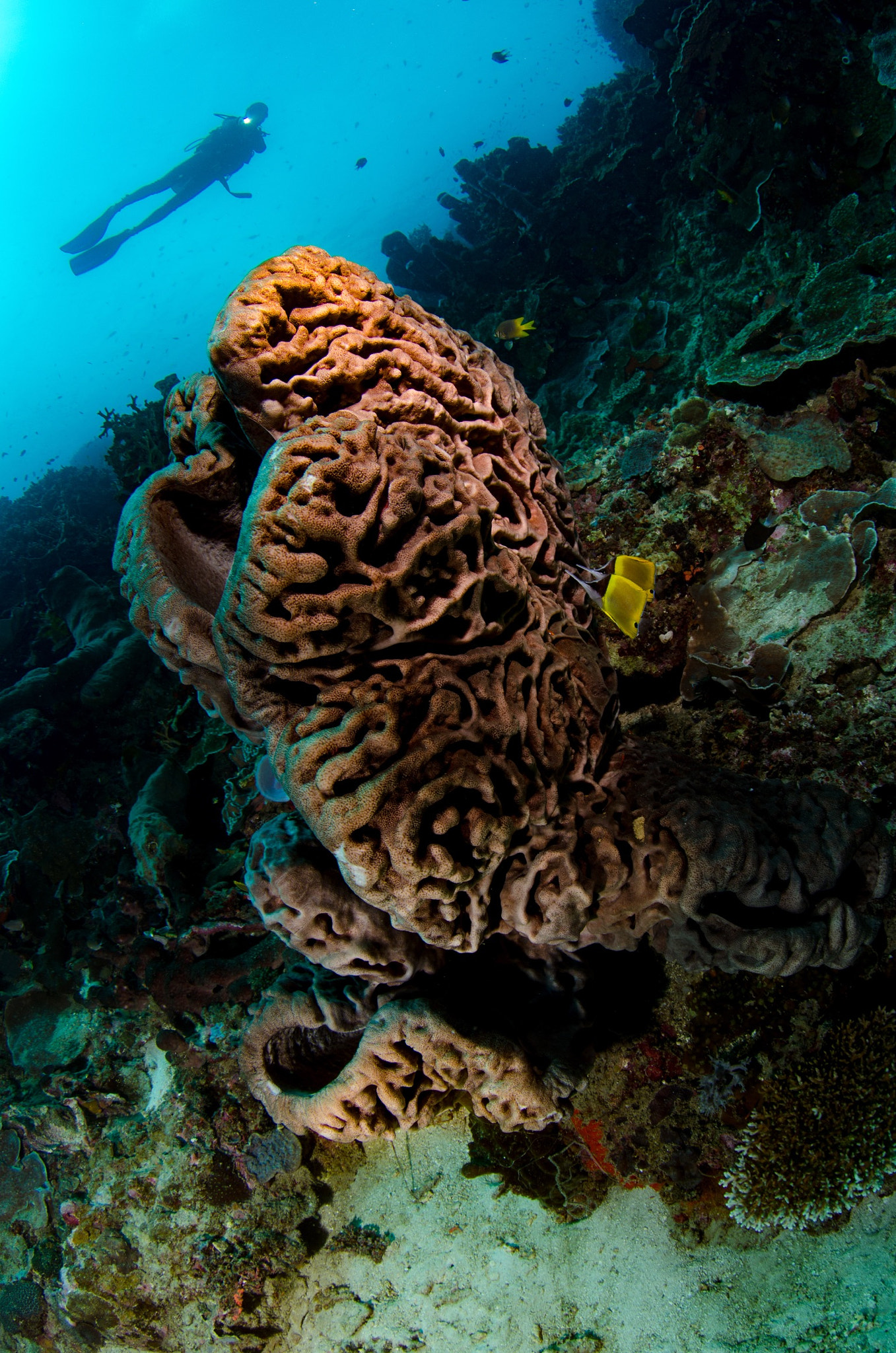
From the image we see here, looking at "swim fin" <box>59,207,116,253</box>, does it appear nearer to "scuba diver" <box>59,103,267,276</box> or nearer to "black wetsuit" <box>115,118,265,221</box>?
"scuba diver" <box>59,103,267,276</box>

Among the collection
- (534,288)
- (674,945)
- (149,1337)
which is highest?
(534,288)

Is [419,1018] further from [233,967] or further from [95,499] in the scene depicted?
[95,499]

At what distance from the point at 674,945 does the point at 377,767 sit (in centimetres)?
157

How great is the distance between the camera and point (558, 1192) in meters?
3.48

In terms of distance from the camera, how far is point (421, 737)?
2.30m

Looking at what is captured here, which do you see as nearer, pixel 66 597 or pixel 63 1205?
pixel 63 1205

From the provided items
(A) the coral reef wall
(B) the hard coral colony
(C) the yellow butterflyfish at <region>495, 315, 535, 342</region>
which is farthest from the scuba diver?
(B) the hard coral colony

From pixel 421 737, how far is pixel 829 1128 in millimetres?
2910

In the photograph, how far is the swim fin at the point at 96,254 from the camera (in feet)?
92.0

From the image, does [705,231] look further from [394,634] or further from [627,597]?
[394,634]

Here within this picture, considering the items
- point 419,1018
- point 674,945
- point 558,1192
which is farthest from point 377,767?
point 558,1192

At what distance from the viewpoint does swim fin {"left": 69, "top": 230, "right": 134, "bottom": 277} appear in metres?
28.0

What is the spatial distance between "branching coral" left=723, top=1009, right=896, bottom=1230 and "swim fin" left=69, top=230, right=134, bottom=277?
3686 cm

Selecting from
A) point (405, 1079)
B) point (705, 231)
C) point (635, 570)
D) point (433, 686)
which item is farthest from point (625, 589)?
point (705, 231)
